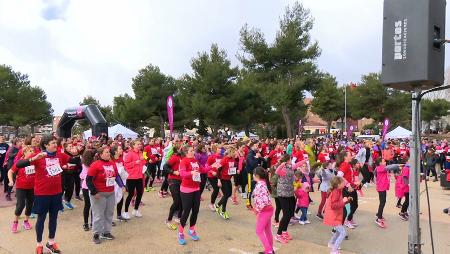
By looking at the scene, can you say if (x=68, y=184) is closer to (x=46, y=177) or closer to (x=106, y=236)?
(x=106, y=236)

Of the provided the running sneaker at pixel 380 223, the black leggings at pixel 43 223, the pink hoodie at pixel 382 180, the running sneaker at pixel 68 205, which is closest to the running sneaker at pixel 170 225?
the black leggings at pixel 43 223

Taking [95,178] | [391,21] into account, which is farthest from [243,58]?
[391,21]

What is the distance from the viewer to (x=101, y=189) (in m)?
6.18

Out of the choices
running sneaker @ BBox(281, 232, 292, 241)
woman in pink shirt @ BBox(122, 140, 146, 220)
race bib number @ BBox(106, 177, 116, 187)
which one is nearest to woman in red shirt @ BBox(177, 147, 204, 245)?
race bib number @ BBox(106, 177, 116, 187)

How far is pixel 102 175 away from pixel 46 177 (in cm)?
85

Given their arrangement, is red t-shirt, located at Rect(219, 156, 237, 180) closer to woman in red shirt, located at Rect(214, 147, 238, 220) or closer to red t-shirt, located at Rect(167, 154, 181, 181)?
woman in red shirt, located at Rect(214, 147, 238, 220)

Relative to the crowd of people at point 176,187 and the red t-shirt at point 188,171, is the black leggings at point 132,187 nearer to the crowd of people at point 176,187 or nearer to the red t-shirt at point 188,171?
the crowd of people at point 176,187

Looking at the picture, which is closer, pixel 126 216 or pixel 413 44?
pixel 413 44

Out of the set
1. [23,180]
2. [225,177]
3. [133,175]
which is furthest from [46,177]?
[225,177]

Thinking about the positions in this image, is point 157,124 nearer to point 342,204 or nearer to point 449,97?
point 342,204

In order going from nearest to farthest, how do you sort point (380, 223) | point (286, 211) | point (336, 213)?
1. point (336, 213)
2. point (286, 211)
3. point (380, 223)

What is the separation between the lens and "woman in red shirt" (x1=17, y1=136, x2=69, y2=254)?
5523 millimetres

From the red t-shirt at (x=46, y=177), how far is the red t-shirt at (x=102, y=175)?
1.71 feet

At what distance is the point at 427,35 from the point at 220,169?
579cm
